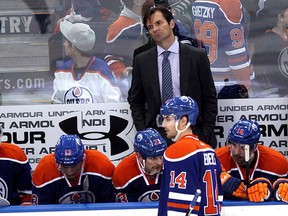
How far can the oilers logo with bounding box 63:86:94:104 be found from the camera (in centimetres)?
652

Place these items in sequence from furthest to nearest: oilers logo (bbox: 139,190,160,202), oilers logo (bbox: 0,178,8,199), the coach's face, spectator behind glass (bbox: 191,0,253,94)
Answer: spectator behind glass (bbox: 191,0,253,94) < the coach's face < oilers logo (bbox: 0,178,8,199) < oilers logo (bbox: 139,190,160,202)

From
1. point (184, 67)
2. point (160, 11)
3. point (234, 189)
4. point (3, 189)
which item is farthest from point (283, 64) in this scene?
point (3, 189)

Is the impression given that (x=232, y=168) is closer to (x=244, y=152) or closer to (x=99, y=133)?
(x=244, y=152)

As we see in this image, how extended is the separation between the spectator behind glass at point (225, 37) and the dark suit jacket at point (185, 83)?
432mm

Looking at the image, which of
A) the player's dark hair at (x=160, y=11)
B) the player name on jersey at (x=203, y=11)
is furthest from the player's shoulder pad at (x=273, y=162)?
the player name on jersey at (x=203, y=11)

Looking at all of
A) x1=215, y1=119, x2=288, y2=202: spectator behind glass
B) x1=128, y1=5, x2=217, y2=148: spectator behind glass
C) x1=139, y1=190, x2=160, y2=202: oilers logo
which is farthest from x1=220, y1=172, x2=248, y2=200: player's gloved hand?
x1=128, y1=5, x2=217, y2=148: spectator behind glass

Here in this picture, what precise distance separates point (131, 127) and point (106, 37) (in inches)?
26.9

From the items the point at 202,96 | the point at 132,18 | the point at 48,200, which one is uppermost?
the point at 132,18

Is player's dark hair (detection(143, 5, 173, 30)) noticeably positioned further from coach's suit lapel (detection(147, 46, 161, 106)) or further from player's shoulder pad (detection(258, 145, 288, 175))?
player's shoulder pad (detection(258, 145, 288, 175))

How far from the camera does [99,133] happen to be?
21.4ft

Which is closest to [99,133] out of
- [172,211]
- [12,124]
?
[12,124]

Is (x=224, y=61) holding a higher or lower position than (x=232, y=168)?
higher

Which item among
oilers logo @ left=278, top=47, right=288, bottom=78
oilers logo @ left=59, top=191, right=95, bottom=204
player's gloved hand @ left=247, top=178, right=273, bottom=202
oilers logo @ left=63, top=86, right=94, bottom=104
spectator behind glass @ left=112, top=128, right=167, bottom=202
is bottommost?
oilers logo @ left=59, top=191, right=95, bottom=204

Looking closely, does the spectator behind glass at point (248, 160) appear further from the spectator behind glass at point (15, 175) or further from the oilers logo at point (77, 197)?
the spectator behind glass at point (15, 175)
